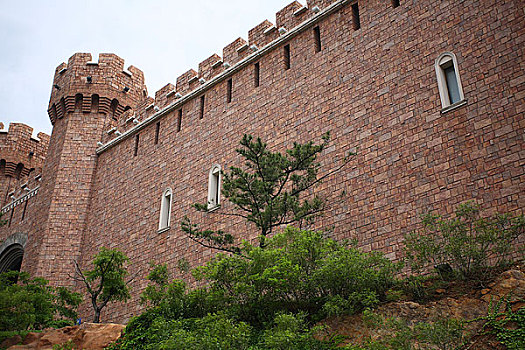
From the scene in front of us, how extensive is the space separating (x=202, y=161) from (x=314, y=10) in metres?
4.78

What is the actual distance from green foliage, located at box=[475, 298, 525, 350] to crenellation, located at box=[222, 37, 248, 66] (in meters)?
10.0

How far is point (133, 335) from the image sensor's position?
9492 millimetres

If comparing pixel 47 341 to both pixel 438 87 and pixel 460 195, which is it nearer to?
pixel 460 195

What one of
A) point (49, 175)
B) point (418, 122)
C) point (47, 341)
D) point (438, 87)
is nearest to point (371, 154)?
point (418, 122)

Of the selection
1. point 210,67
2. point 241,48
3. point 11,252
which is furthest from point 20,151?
point 241,48

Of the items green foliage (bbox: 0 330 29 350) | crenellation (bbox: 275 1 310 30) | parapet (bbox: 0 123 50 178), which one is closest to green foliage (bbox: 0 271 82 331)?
green foliage (bbox: 0 330 29 350)

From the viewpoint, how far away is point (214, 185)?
46.0ft

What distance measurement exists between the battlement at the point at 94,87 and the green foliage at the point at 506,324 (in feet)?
50.7

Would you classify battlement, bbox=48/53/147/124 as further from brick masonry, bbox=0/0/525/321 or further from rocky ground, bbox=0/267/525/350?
rocky ground, bbox=0/267/525/350

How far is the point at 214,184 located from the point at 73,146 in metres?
7.11

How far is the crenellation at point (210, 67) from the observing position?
15.5 metres

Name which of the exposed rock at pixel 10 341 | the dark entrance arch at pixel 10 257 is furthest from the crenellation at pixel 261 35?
the dark entrance arch at pixel 10 257

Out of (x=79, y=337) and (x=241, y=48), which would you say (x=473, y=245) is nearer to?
(x=79, y=337)

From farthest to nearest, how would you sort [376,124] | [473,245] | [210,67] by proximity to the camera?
1. [210,67]
2. [376,124]
3. [473,245]
